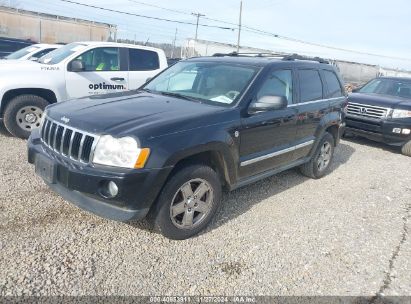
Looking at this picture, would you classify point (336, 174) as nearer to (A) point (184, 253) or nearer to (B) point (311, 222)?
(B) point (311, 222)

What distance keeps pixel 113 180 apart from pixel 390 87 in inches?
332

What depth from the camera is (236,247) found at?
3.47m

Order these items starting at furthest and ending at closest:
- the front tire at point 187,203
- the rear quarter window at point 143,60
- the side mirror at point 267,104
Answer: the rear quarter window at point 143,60
the side mirror at point 267,104
the front tire at point 187,203

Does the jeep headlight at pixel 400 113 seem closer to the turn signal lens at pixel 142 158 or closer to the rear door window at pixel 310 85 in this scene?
the rear door window at pixel 310 85

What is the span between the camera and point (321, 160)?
568 cm

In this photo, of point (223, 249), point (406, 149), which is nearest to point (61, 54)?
point (223, 249)

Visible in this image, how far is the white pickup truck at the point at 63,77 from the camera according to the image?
611 centimetres

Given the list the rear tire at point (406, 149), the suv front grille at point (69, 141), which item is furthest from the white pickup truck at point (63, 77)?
the rear tire at point (406, 149)

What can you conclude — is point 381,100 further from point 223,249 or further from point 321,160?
point 223,249

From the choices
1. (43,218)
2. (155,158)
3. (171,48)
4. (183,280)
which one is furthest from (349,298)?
(171,48)

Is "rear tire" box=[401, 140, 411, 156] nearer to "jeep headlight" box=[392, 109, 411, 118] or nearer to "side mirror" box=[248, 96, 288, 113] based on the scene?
"jeep headlight" box=[392, 109, 411, 118]

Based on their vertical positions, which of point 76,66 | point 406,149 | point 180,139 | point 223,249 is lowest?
point 223,249

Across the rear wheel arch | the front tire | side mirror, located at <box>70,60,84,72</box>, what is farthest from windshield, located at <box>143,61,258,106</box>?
side mirror, located at <box>70,60,84,72</box>

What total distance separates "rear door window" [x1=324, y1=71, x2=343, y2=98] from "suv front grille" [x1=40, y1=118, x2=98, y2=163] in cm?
392
